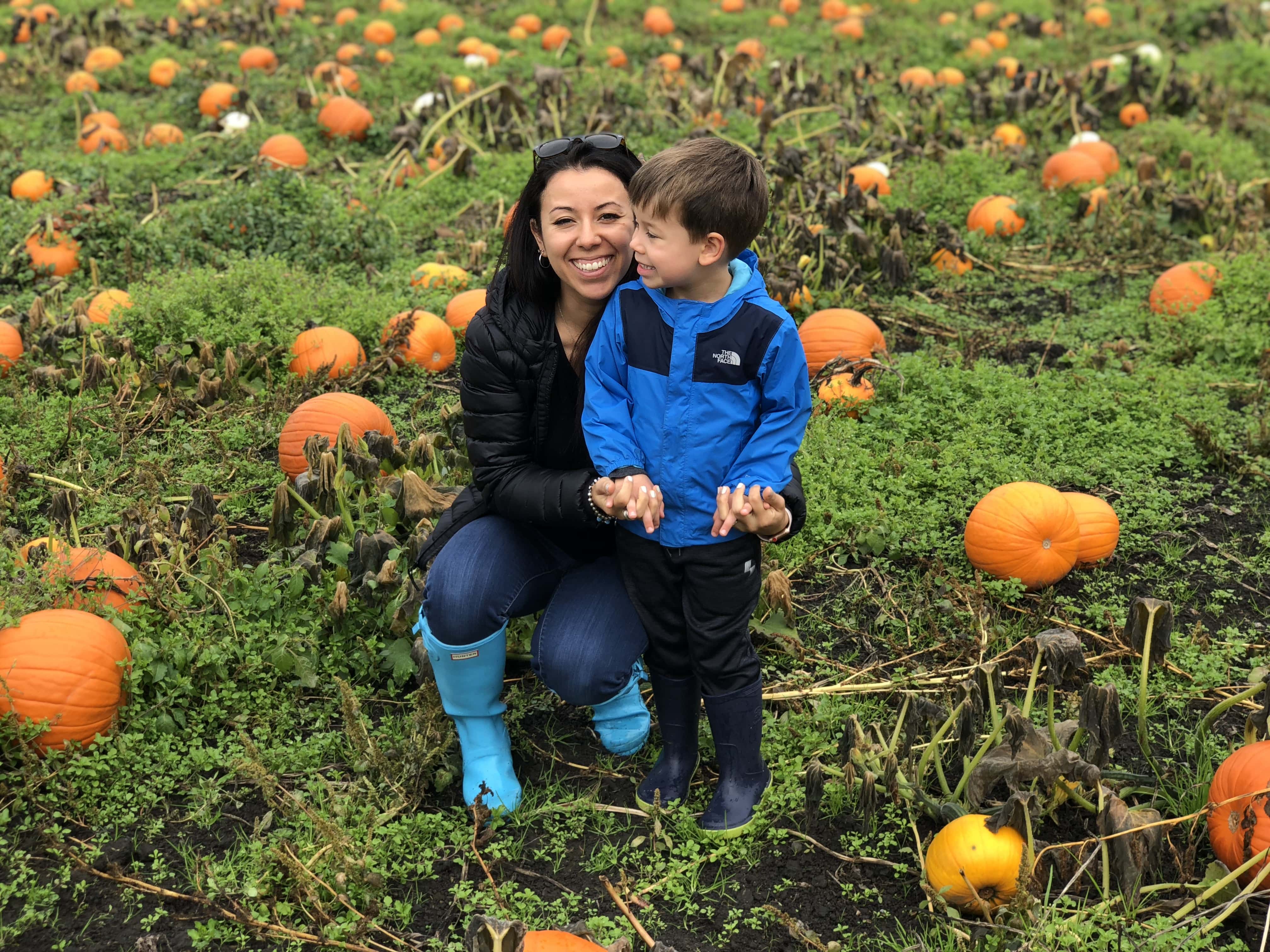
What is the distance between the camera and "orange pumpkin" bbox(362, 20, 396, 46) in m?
11.3

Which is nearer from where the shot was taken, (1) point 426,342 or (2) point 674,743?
(2) point 674,743

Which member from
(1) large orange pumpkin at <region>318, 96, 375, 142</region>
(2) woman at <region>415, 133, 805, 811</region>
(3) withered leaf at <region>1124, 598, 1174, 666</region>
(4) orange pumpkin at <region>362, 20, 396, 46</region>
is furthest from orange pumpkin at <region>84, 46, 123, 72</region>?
(3) withered leaf at <region>1124, 598, 1174, 666</region>

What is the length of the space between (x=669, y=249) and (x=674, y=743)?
1.43 metres

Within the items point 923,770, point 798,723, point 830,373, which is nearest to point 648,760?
point 798,723

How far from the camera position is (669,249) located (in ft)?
9.63

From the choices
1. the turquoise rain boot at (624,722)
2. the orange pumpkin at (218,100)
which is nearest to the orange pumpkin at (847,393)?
the turquoise rain boot at (624,722)

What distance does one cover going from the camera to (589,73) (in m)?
10.1

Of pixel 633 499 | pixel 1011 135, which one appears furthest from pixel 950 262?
pixel 633 499

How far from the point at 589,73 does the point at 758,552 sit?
7.76 m

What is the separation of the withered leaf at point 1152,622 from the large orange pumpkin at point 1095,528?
102 centimetres

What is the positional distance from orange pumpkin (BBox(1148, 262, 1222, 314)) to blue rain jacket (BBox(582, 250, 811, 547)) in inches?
167

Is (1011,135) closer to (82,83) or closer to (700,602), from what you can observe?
(700,602)

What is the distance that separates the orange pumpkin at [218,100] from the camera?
9.16 m

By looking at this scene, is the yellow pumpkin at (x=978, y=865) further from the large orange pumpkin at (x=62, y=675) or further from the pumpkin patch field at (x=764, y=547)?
the large orange pumpkin at (x=62, y=675)
